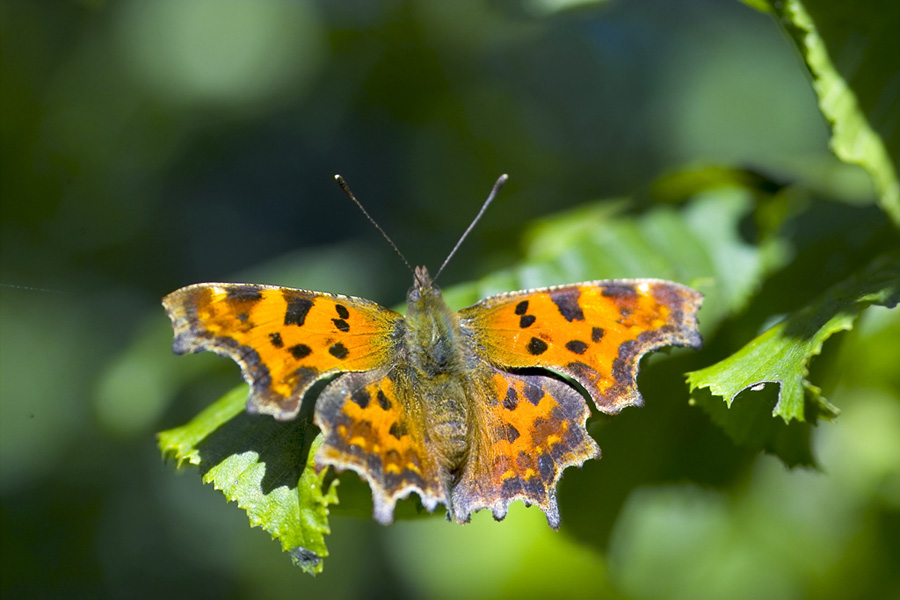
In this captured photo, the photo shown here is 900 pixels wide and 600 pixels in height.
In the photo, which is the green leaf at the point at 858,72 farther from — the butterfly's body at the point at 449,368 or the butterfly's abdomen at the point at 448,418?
the butterfly's abdomen at the point at 448,418

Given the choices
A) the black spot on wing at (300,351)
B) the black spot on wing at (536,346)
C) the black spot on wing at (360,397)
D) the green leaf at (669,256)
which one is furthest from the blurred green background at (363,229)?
the black spot on wing at (300,351)

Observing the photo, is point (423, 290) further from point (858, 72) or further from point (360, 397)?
point (858, 72)

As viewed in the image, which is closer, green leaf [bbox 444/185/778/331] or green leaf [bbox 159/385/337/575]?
green leaf [bbox 159/385/337/575]

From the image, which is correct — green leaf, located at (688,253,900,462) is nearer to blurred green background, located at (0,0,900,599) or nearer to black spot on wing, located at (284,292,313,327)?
blurred green background, located at (0,0,900,599)

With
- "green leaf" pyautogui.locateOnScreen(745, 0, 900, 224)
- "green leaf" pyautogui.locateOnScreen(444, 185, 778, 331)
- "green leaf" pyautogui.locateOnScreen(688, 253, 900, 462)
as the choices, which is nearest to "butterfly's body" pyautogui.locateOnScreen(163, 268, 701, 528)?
"green leaf" pyautogui.locateOnScreen(688, 253, 900, 462)

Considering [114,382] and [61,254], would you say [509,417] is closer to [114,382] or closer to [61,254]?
[114,382]

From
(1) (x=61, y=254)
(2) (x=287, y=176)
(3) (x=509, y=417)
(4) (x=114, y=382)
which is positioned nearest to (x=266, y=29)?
(2) (x=287, y=176)

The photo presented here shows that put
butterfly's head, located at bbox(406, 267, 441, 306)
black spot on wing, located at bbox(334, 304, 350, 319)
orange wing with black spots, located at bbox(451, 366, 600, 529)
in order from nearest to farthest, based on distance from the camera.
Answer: orange wing with black spots, located at bbox(451, 366, 600, 529) < black spot on wing, located at bbox(334, 304, 350, 319) < butterfly's head, located at bbox(406, 267, 441, 306)
